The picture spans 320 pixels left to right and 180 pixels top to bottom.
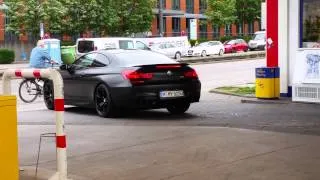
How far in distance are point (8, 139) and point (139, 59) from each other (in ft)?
22.7

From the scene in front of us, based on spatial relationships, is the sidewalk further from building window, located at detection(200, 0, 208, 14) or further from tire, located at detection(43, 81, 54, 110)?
building window, located at detection(200, 0, 208, 14)

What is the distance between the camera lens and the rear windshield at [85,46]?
3228 centimetres

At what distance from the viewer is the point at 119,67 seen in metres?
12.5

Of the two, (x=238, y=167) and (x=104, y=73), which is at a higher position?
(x=104, y=73)

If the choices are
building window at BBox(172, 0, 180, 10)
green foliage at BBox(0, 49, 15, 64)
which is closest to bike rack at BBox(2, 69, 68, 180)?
green foliage at BBox(0, 49, 15, 64)

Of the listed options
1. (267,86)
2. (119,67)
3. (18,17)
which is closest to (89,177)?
(119,67)

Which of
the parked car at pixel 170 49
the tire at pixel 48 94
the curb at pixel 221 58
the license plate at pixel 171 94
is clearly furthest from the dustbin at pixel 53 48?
the license plate at pixel 171 94

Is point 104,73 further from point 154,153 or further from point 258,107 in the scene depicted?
point 154,153

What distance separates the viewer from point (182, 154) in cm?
821

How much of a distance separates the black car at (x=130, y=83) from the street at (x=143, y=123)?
0.30m

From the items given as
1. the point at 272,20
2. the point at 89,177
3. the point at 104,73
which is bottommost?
the point at 89,177

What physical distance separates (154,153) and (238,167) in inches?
58.6

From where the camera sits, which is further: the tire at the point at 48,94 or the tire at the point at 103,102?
the tire at the point at 48,94

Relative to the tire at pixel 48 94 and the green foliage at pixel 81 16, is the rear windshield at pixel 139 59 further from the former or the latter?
the green foliage at pixel 81 16
